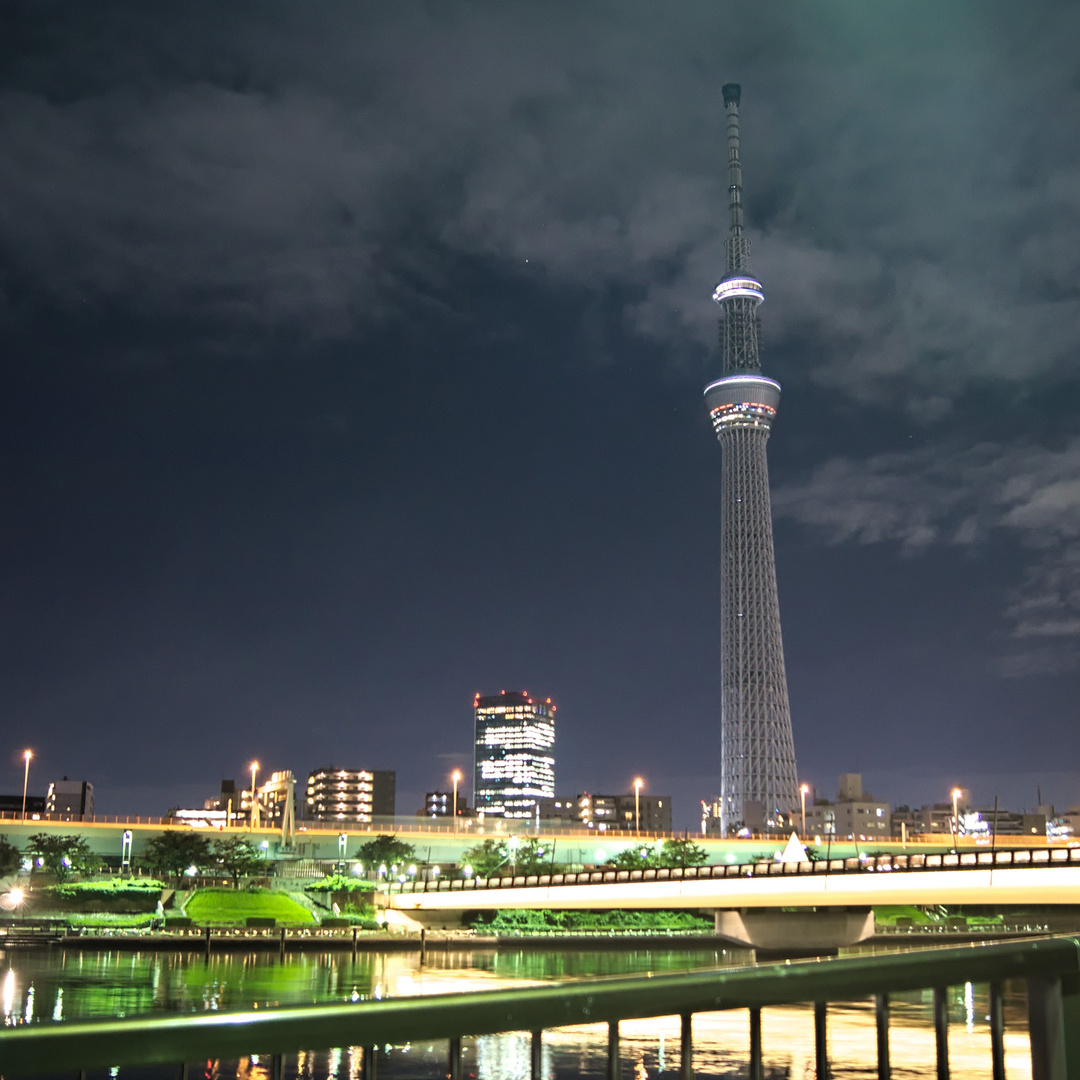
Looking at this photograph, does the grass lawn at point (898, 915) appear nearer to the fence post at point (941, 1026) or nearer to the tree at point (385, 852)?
the tree at point (385, 852)

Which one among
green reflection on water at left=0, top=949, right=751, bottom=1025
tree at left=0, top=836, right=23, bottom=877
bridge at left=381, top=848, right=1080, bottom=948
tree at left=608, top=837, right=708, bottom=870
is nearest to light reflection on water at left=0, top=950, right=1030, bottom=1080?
green reflection on water at left=0, top=949, right=751, bottom=1025

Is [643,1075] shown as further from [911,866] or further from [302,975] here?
[911,866]


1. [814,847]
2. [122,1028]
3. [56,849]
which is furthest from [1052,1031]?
[814,847]

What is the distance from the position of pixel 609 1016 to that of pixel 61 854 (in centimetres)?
12530

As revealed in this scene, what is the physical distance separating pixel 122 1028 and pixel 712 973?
2136 millimetres

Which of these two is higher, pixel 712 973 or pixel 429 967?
pixel 712 973

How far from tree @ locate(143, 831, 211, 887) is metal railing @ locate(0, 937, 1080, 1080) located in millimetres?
123893

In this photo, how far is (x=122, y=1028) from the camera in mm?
3756

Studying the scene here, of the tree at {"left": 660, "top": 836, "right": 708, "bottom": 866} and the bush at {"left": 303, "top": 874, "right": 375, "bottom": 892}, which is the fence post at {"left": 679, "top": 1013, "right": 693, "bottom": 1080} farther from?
the tree at {"left": 660, "top": 836, "right": 708, "bottom": 866}

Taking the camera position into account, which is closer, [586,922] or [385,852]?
[586,922]

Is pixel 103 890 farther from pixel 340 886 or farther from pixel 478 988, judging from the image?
pixel 478 988

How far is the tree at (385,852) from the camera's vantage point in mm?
133500

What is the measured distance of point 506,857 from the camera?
140250 mm

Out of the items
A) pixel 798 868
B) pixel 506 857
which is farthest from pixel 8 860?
pixel 798 868
